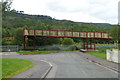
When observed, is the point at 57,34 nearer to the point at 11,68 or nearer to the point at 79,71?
the point at 11,68

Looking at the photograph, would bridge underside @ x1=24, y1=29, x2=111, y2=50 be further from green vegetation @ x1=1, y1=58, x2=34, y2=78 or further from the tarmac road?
green vegetation @ x1=1, y1=58, x2=34, y2=78

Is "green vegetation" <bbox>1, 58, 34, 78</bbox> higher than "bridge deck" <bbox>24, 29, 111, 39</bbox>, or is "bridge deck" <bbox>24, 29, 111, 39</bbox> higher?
"bridge deck" <bbox>24, 29, 111, 39</bbox>

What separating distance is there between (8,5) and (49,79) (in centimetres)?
911

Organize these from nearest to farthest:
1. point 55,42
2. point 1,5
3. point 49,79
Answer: point 49,79, point 1,5, point 55,42

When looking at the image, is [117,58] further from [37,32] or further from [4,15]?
[37,32]

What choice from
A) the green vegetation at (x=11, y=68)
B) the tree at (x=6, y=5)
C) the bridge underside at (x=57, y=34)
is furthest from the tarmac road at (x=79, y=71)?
the bridge underside at (x=57, y=34)

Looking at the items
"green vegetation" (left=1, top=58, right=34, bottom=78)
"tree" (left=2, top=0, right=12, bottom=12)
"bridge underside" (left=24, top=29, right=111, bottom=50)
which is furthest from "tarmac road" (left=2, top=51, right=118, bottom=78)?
"bridge underside" (left=24, top=29, right=111, bottom=50)

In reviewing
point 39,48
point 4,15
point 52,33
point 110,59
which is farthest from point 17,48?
point 4,15

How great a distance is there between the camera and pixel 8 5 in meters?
18.3

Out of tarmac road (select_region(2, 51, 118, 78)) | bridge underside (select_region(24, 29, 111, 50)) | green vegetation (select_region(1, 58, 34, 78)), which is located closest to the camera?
green vegetation (select_region(1, 58, 34, 78))

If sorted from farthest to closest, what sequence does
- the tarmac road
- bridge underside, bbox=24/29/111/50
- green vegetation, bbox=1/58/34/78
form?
1. bridge underside, bbox=24/29/111/50
2. the tarmac road
3. green vegetation, bbox=1/58/34/78

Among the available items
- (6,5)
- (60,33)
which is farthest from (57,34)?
(6,5)

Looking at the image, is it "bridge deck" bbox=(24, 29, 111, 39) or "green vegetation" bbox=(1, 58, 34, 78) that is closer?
"green vegetation" bbox=(1, 58, 34, 78)

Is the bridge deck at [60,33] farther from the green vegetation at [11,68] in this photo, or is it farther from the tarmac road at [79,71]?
the green vegetation at [11,68]
